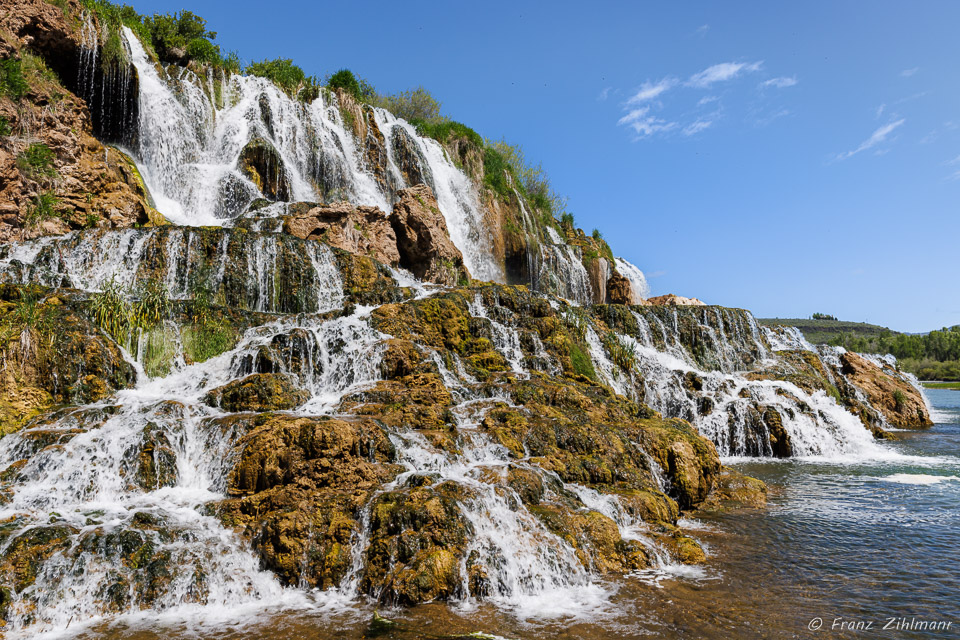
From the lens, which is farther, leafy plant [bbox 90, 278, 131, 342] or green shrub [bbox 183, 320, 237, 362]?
green shrub [bbox 183, 320, 237, 362]

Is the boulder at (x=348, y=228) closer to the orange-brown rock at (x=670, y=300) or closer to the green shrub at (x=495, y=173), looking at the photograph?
the green shrub at (x=495, y=173)

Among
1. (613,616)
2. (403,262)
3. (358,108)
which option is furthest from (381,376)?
(358,108)

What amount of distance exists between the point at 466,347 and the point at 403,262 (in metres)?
11.1

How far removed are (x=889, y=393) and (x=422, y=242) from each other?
23.5 meters

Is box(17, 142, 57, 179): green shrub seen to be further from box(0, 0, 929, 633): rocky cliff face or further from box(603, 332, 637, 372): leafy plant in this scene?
box(603, 332, 637, 372): leafy plant

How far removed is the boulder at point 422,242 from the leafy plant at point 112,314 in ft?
46.1

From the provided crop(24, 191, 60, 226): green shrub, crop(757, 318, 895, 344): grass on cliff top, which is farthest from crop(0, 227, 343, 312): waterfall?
crop(757, 318, 895, 344): grass on cliff top

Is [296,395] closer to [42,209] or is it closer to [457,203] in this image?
[42,209]

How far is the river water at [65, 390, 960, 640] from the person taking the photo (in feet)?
18.4

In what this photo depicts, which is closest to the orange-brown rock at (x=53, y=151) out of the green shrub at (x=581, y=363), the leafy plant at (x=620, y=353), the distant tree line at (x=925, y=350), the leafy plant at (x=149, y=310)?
the leafy plant at (x=149, y=310)

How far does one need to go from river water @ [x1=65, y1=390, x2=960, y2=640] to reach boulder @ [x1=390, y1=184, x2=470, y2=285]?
18.1 metres

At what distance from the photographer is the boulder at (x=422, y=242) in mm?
25203

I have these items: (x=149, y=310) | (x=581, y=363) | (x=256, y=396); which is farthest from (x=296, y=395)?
(x=581, y=363)

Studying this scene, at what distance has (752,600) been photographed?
634cm
